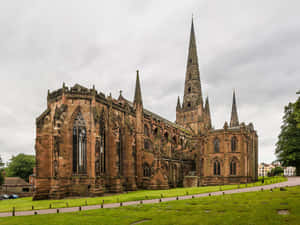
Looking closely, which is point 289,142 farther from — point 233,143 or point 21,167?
point 21,167

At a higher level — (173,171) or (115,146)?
(115,146)

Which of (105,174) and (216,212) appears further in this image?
(105,174)

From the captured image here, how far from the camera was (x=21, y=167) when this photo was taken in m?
73.2

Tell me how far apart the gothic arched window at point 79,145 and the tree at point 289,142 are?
4238 centimetres

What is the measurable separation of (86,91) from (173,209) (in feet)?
75.2

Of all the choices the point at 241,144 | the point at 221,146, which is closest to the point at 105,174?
the point at 221,146

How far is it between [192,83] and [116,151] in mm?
47503

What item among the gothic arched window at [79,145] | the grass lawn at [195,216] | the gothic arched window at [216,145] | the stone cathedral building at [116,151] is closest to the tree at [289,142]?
the stone cathedral building at [116,151]

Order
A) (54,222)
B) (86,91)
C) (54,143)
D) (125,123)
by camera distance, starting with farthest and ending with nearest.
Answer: (125,123) → (86,91) → (54,143) → (54,222)

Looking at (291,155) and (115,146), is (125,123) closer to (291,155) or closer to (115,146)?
(115,146)

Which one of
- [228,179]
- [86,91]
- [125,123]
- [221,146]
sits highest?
[86,91]

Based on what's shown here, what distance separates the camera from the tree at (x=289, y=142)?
168 feet

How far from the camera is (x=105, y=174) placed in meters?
37.5

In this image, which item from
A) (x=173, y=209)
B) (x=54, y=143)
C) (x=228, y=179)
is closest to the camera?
(x=173, y=209)
